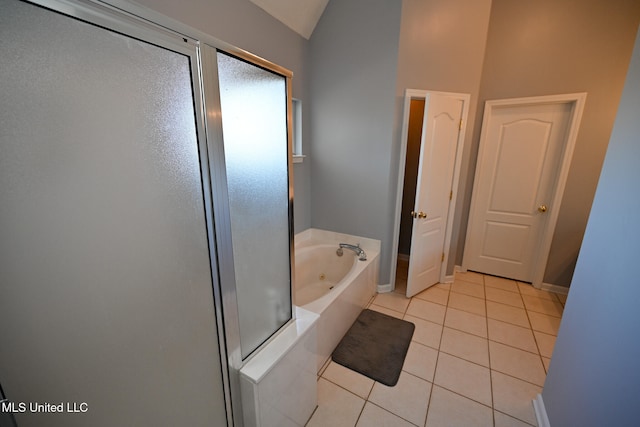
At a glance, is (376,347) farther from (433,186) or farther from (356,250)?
(433,186)

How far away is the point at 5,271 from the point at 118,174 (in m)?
0.25

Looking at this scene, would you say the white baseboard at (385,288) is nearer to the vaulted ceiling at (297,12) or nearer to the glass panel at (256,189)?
the glass panel at (256,189)

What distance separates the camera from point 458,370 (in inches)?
66.5

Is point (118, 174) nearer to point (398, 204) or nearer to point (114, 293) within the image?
point (114, 293)

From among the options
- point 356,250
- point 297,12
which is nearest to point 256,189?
point 356,250

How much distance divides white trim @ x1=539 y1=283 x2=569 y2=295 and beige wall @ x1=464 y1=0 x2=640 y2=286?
0.37 feet

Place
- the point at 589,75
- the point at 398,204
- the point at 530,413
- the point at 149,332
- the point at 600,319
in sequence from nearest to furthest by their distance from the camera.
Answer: the point at 149,332 < the point at 600,319 < the point at 530,413 < the point at 589,75 < the point at 398,204

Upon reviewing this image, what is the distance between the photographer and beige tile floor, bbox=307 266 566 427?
4.59ft

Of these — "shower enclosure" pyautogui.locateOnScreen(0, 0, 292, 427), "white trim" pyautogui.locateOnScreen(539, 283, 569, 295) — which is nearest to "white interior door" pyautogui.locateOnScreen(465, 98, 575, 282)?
"white trim" pyautogui.locateOnScreen(539, 283, 569, 295)

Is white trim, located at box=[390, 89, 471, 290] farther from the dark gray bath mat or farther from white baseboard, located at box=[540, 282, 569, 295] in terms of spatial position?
white baseboard, located at box=[540, 282, 569, 295]

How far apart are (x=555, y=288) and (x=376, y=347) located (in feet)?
7.85

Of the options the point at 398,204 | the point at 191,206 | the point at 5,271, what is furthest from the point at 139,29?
the point at 398,204

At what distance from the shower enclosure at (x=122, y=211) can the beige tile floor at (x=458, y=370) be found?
939 millimetres

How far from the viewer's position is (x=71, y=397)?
0.52 m
